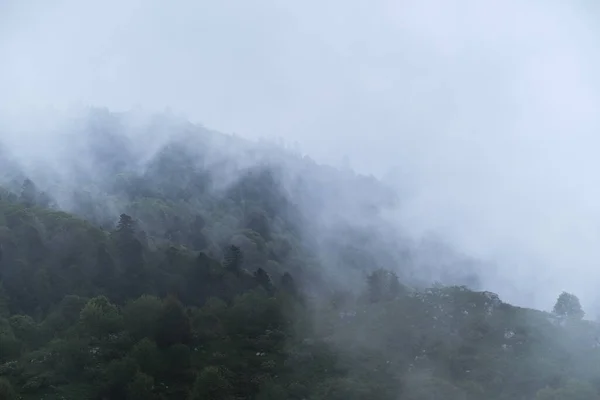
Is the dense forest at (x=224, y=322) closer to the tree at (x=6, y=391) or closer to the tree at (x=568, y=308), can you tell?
the tree at (x=6, y=391)

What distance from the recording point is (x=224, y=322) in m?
63.9

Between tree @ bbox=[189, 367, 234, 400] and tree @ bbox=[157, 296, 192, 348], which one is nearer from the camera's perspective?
tree @ bbox=[189, 367, 234, 400]

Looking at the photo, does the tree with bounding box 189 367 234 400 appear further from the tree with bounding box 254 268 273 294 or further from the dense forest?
the tree with bounding box 254 268 273 294

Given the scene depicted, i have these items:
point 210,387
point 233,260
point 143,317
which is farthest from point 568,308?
point 143,317

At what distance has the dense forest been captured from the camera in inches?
1954

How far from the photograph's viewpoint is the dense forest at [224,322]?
49.6 meters

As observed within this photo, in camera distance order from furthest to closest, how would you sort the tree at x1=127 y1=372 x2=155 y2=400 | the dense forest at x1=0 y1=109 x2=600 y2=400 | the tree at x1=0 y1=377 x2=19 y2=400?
1. the dense forest at x1=0 y1=109 x2=600 y2=400
2. the tree at x1=127 y1=372 x2=155 y2=400
3. the tree at x1=0 y1=377 x2=19 y2=400

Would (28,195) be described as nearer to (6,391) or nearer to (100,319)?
(100,319)

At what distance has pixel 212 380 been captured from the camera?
4800 cm

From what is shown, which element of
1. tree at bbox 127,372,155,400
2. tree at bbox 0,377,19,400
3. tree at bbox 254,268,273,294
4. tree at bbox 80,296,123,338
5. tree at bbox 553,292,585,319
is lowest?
tree at bbox 0,377,19,400

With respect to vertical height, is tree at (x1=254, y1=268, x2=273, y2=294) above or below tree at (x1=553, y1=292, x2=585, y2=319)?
below

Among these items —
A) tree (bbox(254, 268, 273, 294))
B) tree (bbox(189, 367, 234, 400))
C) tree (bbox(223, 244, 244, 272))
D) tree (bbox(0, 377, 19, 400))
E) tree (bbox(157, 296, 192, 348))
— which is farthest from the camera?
tree (bbox(223, 244, 244, 272))

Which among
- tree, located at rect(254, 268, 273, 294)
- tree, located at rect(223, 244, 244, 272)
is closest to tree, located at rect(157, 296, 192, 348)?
tree, located at rect(254, 268, 273, 294)

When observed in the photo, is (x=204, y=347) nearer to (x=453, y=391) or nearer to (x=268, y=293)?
(x=268, y=293)
